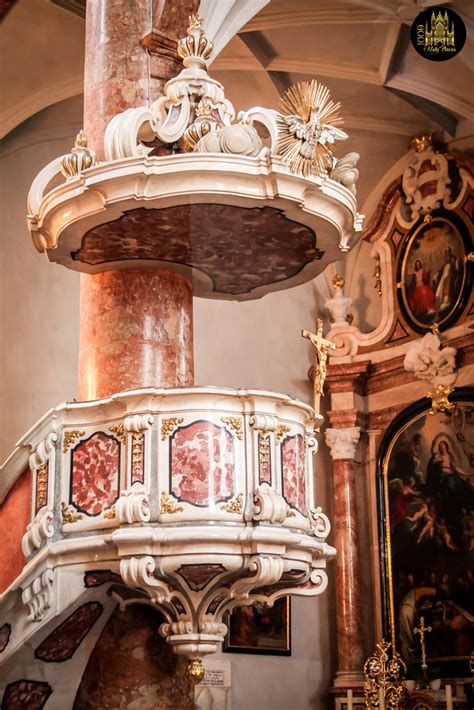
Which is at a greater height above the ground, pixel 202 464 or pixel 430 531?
pixel 430 531

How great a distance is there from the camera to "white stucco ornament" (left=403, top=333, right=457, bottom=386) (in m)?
12.1

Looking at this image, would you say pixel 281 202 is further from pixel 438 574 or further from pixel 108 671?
pixel 438 574

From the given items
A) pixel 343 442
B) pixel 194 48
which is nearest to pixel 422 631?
pixel 343 442

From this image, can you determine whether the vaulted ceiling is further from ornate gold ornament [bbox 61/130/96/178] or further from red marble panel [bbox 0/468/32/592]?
red marble panel [bbox 0/468/32/592]

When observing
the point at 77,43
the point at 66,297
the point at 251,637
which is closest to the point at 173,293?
the point at 66,297

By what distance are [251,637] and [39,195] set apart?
20.7 ft

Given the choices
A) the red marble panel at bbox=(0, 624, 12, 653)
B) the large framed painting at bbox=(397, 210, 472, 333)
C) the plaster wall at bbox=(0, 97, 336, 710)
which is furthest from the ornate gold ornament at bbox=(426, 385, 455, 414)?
the red marble panel at bbox=(0, 624, 12, 653)

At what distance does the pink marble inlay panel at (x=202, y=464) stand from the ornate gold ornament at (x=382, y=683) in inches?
211

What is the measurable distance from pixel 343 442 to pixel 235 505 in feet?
22.6

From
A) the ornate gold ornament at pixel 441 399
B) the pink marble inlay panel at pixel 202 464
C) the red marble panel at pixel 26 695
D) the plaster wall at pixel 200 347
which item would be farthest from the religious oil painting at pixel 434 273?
the red marble panel at pixel 26 695

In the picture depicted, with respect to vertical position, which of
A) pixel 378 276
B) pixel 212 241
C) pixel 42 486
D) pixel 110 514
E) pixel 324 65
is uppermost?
pixel 324 65

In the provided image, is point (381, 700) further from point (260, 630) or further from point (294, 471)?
point (294, 471)

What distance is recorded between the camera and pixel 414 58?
11.8m

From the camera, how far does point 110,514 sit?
20.4 feet
